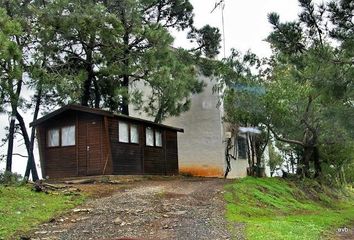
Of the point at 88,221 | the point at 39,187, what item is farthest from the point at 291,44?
the point at 39,187

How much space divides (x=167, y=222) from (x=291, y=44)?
4869 millimetres

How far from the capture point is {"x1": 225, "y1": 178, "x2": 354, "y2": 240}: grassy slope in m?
8.53

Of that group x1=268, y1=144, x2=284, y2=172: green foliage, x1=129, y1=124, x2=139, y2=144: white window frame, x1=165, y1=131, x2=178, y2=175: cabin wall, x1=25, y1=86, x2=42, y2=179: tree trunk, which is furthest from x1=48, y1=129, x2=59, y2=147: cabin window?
x1=268, y1=144, x2=284, y2=172: green foliage

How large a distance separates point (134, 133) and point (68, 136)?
262cm

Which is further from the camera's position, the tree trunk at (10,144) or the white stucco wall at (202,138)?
the white stucco wall at (202,138)

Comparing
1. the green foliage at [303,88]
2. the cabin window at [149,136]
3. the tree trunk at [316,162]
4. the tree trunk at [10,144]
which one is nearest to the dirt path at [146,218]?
the green foliage at [303,88]

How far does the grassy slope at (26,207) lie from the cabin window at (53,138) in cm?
506

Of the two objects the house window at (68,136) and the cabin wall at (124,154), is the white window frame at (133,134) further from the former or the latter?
the house window at (68,136)

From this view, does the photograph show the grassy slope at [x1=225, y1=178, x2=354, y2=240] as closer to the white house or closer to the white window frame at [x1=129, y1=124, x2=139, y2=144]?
the white window frame at [x1=129, y1=124, x2=139, y2=144]

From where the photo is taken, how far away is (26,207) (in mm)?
10234

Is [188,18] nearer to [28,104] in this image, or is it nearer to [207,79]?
[207,79]

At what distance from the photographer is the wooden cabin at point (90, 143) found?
16906 millimetres

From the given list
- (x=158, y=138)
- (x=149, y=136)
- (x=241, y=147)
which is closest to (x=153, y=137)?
(x=149, y=136)

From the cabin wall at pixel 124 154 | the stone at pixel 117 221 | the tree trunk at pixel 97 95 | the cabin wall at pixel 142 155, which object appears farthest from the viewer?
the tree trunk at pixel 97 95
